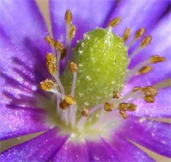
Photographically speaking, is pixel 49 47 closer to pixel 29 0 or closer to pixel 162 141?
pixel 29 0

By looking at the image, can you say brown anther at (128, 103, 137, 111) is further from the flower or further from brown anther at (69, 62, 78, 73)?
brown anther at (69, 62, 78, 73)

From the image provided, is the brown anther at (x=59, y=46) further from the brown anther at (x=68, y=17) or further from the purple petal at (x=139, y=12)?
the purple petal at (x=139, y=12)

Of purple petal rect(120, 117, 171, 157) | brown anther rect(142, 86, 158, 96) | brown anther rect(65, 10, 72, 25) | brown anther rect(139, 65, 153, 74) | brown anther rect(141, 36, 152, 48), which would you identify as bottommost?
purple petal rect(120, 117, 171, 157)

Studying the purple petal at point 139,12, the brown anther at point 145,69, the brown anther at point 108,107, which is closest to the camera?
the brown anther at point 108,107

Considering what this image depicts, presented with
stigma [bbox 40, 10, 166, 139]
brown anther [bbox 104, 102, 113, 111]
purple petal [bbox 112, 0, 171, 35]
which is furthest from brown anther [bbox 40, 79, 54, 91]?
purple petal [bbox 112, 0, 171, 35]

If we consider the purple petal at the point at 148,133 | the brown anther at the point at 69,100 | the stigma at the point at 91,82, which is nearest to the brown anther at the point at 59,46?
the stigma at the point at 91,82

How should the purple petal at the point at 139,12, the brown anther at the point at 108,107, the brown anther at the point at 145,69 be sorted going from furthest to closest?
the purple petal at the point at 139,12 → the brown anther at the point at 145,69 → the brown anther at the point at 108,107
